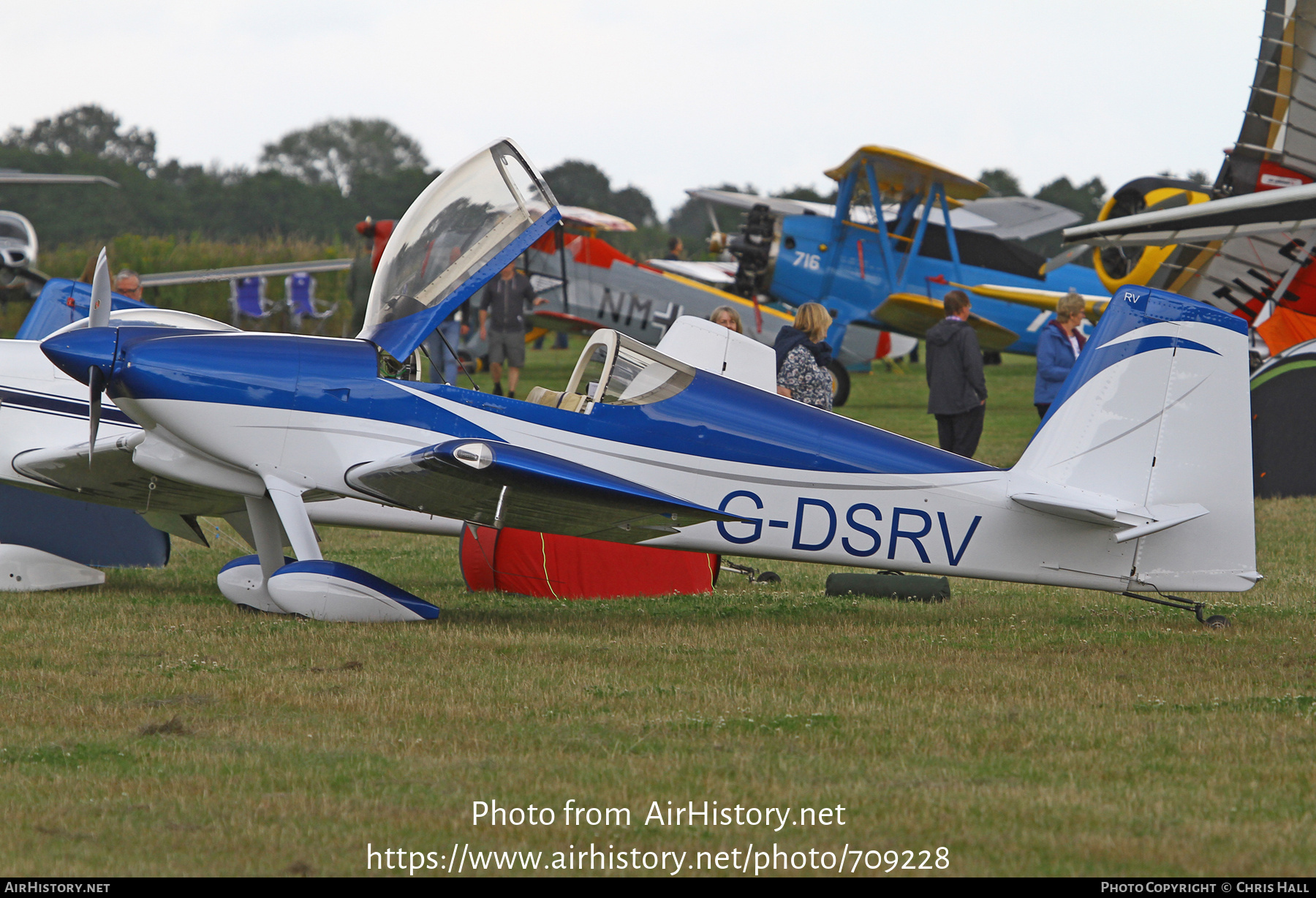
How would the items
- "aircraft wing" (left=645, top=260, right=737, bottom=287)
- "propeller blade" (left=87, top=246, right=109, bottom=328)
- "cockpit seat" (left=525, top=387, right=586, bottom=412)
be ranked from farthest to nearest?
"aircraft wing" (left=645, top=260, right=737, bottom=287) < "cockpit seat" (left=525, top=387, right=586, bottom=412) < "propeller blade" (left=87, top=246, right=109, bottom=328)

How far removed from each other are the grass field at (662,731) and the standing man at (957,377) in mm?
3198

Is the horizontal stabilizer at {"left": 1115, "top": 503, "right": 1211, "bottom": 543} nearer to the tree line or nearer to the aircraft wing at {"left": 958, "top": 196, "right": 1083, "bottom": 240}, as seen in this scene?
the aircraft wing at {"left": 958, "top": 196, "right": 1083, "bottom": 240}

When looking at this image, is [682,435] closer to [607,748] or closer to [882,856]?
[607,748]

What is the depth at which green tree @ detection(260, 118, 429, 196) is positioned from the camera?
110938 mm

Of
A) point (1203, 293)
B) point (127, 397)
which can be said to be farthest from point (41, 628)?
point (1203, 293)

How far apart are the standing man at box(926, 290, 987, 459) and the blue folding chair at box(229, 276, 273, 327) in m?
18.3

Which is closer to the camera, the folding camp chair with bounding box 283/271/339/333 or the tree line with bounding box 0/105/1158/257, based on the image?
the folding camp chair with bounding box 283/271/339/333

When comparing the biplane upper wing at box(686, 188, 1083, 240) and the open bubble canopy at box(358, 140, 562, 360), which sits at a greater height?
the biplane upper wing at box(686, 188, 1083, 240)

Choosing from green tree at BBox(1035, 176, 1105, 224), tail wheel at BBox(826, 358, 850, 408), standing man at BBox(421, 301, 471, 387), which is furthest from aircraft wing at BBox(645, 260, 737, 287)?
green tree at BBox(1035, 176, 1105, 224)

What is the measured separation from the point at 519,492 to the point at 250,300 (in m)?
21.8

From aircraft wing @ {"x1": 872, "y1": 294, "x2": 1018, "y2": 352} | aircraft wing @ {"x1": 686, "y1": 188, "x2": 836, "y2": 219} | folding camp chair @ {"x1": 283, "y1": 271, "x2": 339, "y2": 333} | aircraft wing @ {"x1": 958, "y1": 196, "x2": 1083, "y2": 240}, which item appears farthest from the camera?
folding camp chair @ {"x1": 283, "y1": 271, "x2": 339, "y2": 333}

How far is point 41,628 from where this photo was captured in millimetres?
5938

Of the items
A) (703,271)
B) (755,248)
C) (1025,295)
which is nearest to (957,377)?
(1025,295)
